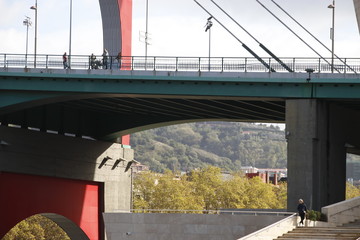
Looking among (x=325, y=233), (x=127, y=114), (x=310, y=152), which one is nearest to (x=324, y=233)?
(x=325, y=233)

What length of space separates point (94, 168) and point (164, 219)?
82.4 feet

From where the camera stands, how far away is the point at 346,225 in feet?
173

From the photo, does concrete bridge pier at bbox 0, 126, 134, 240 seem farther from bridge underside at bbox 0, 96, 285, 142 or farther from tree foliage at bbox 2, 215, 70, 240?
tree foliage at bbox 2, 215, 70, 240

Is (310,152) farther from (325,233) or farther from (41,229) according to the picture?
(41,229)

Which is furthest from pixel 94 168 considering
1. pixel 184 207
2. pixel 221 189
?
pixel 221 189

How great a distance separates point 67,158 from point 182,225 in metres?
22.8

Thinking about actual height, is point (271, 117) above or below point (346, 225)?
above

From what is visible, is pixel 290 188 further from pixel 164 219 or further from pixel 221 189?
pixel 221 189

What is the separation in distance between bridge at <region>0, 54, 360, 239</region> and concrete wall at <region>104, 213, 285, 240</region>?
17.2ft

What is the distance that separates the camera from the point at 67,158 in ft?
248

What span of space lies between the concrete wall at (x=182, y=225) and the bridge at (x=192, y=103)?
5.23 metres

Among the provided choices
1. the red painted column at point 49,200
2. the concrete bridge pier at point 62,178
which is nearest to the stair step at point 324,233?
the concrete bridge pier at point 62,178

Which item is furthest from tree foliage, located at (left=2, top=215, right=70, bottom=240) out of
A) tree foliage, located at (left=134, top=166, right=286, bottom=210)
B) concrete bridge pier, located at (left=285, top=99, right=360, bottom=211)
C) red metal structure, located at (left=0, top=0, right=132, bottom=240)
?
concrete bridge pier, located at (left=285, top=99, right=360, bottom=211)

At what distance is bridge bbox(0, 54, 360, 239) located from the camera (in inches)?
2304
